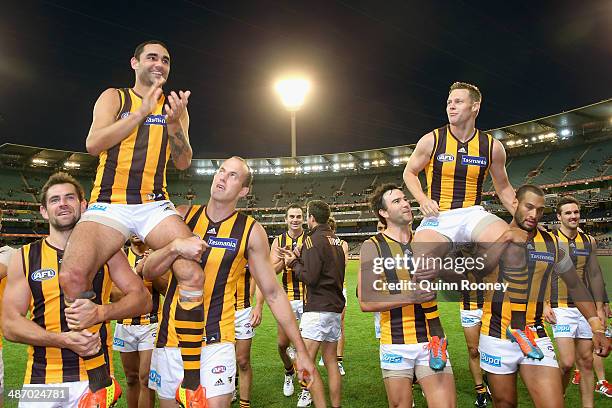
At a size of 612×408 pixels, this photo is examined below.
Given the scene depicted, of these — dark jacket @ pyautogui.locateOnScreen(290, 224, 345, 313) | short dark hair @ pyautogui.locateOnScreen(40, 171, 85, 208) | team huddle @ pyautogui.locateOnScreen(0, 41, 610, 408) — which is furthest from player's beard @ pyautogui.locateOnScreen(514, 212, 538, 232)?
short dark hair @ pyautogui.locateOnScreen(40, 171, 85, 208)

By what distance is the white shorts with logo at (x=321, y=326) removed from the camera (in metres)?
5.67

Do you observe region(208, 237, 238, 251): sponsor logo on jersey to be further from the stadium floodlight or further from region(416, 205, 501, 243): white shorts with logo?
the stadium floodlight

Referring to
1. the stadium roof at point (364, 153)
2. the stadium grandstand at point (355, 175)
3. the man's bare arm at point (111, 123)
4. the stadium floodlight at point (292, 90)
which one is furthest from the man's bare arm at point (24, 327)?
the stadium roof at point (364, 153)

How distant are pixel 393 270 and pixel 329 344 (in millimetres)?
1954

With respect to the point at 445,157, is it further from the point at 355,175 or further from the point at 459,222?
the point at 355,175

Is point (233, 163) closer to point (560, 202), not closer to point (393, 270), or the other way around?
point (393, 270)

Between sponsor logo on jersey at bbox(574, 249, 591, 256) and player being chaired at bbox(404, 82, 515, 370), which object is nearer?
player being chaired at bbox(404, 82, 515, 370)

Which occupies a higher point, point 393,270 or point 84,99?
point 84,99

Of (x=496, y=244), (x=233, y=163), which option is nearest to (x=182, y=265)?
(x=233, y=163)

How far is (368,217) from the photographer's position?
52969 millimetres

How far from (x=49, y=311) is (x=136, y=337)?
2.11 metres

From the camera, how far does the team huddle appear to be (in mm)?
3141

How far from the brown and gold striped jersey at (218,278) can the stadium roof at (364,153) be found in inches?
1521

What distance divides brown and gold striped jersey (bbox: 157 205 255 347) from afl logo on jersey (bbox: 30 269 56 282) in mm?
871
